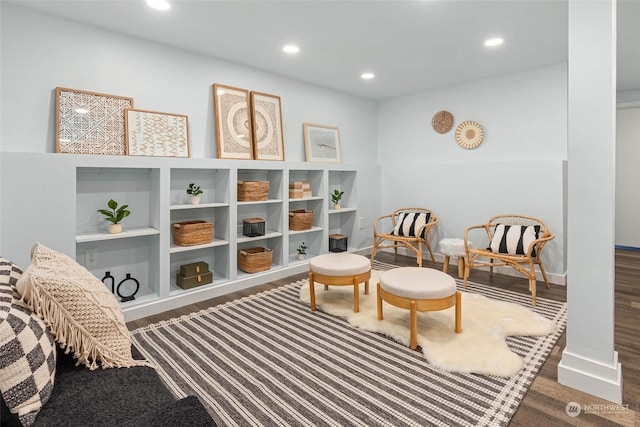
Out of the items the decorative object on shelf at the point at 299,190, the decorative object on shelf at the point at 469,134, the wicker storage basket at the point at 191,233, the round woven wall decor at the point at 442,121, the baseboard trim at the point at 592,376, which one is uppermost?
the round woven wall decor at the point at 442,121

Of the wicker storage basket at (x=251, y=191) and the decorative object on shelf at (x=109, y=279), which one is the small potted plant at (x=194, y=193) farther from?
the decorative object on shelf at (x=109, y=279)

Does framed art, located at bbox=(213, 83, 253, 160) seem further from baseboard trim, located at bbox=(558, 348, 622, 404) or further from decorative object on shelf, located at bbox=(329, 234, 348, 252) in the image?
baseboard trim, located at bbox=(558, 348, 622, 404)

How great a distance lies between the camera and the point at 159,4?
2611 mm

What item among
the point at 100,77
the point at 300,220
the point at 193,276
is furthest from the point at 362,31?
the point at 193,276

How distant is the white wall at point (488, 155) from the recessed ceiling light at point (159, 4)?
12.1 feet

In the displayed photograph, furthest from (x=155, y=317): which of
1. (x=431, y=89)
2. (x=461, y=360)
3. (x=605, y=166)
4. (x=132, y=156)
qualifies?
(x=431, y=89)

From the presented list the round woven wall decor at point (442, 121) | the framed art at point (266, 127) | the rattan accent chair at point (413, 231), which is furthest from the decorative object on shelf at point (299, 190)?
the round woven wall decor at point (442, 121)

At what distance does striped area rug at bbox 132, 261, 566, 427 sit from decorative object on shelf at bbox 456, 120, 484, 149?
2.50 meters

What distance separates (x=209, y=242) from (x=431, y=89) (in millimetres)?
3772

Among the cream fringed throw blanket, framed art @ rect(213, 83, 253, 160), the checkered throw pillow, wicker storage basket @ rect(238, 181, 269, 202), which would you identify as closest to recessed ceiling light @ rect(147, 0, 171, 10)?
framed art @ rect(213, 83, 253, 160)

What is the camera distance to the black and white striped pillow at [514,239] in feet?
11.5

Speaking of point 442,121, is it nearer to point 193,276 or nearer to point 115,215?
point 193,276

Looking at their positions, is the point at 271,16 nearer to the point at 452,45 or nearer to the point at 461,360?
the point at 452,45

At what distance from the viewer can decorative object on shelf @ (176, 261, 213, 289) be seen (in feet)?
11.1
